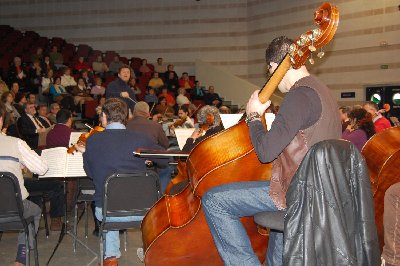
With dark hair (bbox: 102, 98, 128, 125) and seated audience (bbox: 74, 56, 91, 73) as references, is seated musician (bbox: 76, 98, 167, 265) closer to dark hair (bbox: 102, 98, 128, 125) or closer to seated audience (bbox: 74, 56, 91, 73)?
dark hair (bbox: 102, 98, 128, 125)

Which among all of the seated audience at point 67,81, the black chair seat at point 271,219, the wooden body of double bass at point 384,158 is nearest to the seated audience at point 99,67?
the seated audience at point 67,81

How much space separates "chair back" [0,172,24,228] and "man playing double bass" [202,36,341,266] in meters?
1.43

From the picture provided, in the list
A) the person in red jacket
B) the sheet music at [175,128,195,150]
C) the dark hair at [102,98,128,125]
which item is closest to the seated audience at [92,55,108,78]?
the person in red jacket

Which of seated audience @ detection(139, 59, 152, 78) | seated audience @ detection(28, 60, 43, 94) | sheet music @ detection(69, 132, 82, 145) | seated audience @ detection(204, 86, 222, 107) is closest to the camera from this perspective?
sheet music @ detection(69, 132, 82, 145)

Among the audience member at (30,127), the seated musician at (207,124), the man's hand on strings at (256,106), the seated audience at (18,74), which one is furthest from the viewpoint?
the seated audience at (18,74)

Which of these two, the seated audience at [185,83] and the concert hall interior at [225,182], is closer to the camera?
the concert hall interior at [225,182]

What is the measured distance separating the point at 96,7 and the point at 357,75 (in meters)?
8.44

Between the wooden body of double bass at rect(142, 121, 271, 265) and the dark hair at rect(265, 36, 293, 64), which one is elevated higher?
the dark hair at rect(265, 36, 293, 64)

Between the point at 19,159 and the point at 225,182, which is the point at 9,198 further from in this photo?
the point at 225,182

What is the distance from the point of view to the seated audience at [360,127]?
525 centimetres

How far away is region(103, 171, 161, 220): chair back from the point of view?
3.61 meters

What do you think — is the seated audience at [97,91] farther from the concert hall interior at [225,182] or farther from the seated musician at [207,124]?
the seated musician at [207,124]

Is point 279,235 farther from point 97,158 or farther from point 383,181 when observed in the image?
point 97,158

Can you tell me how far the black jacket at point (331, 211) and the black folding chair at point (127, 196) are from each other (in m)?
1.52
